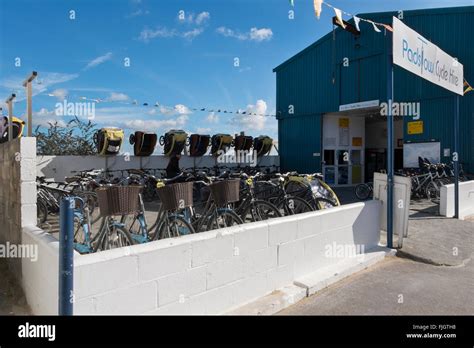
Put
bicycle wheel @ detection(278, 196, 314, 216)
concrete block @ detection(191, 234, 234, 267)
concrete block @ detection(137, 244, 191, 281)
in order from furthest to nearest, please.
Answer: bicycle wheel @ detection(278, 196, 314, 216) < concrete block @ detection(191, 234, 234, 267) < concrete block @ detection(137, 244, 191, 281)

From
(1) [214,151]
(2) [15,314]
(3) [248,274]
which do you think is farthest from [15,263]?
(1) [214,151]

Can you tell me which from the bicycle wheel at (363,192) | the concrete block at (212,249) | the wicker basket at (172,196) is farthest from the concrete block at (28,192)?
the bicycle wheel at (363,192)

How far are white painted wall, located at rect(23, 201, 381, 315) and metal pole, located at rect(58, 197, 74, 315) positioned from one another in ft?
0.46

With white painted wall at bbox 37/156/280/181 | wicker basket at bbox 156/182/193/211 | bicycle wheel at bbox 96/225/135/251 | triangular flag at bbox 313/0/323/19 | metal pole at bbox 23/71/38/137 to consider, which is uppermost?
triangular flag at bbox 313/0/323/19

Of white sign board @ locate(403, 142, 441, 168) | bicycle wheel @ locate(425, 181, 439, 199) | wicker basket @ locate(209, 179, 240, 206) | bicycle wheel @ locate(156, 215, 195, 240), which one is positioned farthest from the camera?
white sign board @ locate(403, 142, 441, 168)

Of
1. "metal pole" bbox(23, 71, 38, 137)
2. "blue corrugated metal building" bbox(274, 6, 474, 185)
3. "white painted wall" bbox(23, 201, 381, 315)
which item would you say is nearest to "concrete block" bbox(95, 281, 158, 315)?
"white painted wall" bbox(23, 201, 381, 315)

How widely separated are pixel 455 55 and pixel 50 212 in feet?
40.8

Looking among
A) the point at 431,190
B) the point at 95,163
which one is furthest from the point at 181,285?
the point at 95,163

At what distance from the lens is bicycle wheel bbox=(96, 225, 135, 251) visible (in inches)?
143

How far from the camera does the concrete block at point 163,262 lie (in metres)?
2.65

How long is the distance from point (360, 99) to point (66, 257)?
1370 centimetres

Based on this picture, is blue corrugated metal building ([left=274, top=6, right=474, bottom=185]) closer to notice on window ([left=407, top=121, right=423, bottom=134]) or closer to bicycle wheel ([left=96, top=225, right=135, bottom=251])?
notice on window ([left=407, top=121, right=423, bottom=134])

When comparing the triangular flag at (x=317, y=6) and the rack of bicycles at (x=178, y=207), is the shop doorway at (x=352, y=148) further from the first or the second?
the triangular flag at (x=317, y=6)

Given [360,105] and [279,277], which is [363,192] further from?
[279,277]
